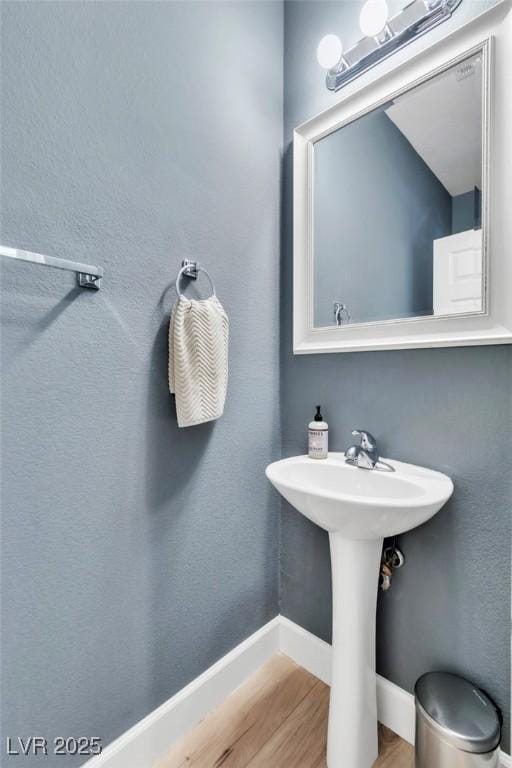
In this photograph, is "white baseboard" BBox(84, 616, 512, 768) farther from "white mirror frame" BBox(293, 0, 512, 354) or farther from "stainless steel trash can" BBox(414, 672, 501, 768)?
"white mirror frame" BBox(293, 0, 512, 354)

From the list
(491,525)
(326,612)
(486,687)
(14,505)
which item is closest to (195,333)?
(14,505)

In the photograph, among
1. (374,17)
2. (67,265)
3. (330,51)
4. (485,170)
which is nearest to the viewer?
(67,265)

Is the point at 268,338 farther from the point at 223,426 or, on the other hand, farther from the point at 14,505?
the point at 14,505

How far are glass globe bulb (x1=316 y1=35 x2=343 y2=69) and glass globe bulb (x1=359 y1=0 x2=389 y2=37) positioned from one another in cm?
10

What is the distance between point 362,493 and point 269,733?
30.3 inches

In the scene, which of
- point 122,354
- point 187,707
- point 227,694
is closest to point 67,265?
point 122,354

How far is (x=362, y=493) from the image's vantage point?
1017 millimetres

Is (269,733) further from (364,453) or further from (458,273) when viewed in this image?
(458,273)

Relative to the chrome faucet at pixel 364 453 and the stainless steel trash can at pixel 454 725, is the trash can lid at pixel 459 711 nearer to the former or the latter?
the stainless steel trash can at pixel 454 725

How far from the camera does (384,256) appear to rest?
1086 mm

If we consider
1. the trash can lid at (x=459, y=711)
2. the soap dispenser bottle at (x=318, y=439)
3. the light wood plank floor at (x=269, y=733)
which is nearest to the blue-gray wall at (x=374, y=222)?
the soap dispenser bottle at (x=318, y=439)

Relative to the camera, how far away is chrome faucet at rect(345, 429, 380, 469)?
101cm

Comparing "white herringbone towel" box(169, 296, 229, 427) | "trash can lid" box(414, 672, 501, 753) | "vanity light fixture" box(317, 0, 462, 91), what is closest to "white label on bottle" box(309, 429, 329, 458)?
"white herringbone towel" box(169, 296, 229, 427)

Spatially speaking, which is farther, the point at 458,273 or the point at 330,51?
the point at 330,51
